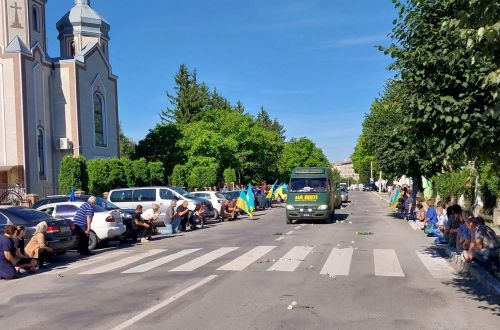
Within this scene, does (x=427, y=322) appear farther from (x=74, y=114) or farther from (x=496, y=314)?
(x=74, y=114)

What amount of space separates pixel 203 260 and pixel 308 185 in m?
13.5

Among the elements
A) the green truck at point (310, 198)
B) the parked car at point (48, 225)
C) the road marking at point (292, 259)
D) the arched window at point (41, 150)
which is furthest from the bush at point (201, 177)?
the parked car at point (48, 225)

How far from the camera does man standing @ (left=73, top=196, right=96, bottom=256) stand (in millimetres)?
16141

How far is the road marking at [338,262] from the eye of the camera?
11.5 meters

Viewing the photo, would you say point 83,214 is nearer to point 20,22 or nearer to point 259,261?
point 259,261

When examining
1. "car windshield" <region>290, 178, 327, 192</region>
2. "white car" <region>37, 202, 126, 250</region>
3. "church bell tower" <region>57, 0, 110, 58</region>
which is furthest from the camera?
"church bell tower" <region>57, 0, 110, 58</region>

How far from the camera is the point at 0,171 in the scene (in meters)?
39.0

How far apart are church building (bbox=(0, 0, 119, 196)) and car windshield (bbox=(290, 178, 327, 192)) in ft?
64.4

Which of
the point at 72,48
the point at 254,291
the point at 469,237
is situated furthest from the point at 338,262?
the point at 72,48

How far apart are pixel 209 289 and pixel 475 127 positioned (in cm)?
508

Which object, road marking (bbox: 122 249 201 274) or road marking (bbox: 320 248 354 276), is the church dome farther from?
road marking (bbox: 320 248 354 276)

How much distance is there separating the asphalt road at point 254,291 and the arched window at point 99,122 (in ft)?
113

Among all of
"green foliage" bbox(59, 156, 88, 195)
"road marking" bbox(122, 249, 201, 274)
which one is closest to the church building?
"green foliage" bbox(59, 156, 88, 195)

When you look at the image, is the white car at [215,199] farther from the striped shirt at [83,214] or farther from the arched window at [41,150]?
the arched window at [41,150]
